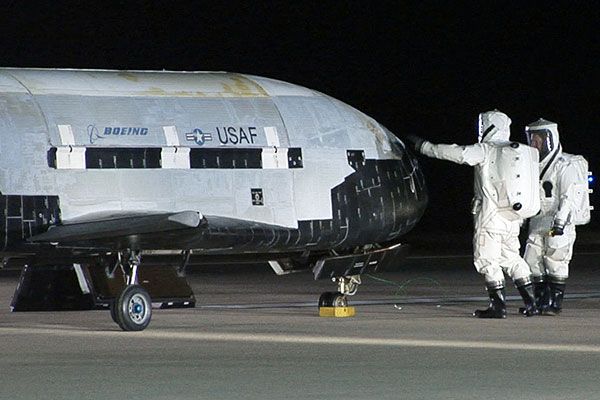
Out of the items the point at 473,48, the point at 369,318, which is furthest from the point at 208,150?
the point at 473,48

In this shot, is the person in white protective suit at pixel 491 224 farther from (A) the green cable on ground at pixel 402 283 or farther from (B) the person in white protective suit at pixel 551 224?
(A) the green cable on ground at pixel 402 283

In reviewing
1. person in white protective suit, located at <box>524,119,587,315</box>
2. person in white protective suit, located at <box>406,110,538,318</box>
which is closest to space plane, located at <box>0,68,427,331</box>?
person in white protective suit, located at <box>406,110,538,318</box>

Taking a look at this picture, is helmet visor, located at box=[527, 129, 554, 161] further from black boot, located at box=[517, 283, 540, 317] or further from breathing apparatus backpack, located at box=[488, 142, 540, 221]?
black boot, located at box=[517, 283, 540, 317]

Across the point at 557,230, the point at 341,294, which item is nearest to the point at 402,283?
the point at 341,294

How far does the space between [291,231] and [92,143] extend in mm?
3130

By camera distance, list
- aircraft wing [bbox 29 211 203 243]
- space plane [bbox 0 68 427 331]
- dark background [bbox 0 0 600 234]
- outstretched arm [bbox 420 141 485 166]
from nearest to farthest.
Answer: aircraft wing [bbox 29 211 203 243]
space plane [bbox 0 68 427 331]
outstretched arm [bbox 420 141 485 166]
dark background [bbox 0 0 600 234]

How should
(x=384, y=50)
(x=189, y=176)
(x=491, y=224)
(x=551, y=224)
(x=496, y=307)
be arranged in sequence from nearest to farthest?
1. (x=189, y=176)
2. (x=496, y=307)
3. (x=491, y=224)
4. (x=551, y=224)
5. (x=384, y=50)

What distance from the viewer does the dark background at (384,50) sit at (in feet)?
266

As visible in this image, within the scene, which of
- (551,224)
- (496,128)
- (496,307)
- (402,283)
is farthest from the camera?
(402,283)

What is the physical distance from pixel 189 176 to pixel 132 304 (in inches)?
71.6

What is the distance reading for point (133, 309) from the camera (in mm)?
21469

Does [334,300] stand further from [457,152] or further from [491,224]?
[457,152]

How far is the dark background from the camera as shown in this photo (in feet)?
266

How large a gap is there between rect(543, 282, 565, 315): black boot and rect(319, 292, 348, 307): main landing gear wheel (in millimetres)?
2696
